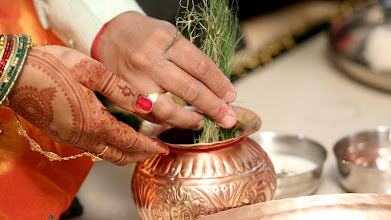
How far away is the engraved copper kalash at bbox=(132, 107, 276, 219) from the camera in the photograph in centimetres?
82

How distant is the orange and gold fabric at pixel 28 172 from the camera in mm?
884

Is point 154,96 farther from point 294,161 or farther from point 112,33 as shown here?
point 294,161

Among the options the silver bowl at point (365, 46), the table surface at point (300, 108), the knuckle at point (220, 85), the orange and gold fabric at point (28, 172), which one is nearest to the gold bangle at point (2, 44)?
the orange and gold fabric at point (28, 172)

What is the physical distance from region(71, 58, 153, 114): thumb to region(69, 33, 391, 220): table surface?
37 cm

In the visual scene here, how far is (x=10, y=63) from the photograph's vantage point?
2.44ft

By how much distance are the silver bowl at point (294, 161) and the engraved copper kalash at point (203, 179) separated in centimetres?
19

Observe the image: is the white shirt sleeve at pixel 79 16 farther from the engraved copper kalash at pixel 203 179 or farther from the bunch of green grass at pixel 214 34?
the engraved copper kalash at pixel 203 179

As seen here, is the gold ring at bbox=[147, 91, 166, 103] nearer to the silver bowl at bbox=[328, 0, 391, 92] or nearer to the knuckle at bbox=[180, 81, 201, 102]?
the knuckle at bbox=[180, 81, 201, 102]

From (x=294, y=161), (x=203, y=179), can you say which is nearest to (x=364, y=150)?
(x=294, y=161)

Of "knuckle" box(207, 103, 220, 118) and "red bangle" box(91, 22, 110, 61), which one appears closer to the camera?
"knuckle" box(207, 103, 220, 118)

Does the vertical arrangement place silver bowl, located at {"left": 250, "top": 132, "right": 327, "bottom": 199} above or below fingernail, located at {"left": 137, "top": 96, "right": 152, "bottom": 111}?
below

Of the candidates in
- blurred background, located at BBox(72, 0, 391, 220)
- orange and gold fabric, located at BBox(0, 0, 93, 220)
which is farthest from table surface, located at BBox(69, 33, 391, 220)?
orange and gold fabric, located at BBox(0, 0, 93, 220)

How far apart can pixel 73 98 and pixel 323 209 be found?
41 centimetres

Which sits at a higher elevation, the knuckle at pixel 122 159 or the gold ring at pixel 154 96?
the gold ring at pixel 154 96
